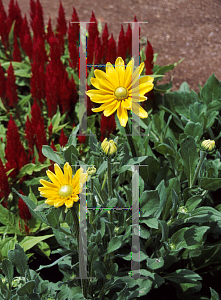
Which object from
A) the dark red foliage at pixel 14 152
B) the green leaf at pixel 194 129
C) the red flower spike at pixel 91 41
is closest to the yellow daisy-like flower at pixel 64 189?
the dark red foliage at pixel 14 152

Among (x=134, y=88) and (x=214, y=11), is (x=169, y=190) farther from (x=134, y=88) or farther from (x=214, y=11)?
(x=214, y=11)

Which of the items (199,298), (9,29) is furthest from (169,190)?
(9,29)

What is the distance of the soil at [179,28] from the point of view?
2578mm

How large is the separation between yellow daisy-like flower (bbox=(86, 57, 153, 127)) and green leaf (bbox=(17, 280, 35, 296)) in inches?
27.0

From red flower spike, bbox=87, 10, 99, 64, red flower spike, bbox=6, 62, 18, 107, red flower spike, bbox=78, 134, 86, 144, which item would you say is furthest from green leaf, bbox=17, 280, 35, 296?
red flower spike, bbox=87, 10, 99, 64

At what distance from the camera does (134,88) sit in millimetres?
947

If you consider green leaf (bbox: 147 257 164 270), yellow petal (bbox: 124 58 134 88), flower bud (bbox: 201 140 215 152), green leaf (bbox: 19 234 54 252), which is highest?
yellow petal (bbox: 124 58 134 88)

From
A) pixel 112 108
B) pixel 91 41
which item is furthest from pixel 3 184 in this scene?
pixel 91 41

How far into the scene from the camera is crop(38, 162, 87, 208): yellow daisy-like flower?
0.87 metres

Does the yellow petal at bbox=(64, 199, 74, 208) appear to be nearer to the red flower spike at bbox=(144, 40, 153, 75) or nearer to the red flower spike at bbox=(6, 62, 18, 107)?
the red flower spike at bbox=(6, 62, 18, 107)

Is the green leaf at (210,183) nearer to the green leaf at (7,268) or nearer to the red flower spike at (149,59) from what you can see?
the green leaf at (7,268)

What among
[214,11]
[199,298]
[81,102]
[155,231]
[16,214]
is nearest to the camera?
[155,231]

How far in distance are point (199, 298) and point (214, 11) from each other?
2275 millimetres

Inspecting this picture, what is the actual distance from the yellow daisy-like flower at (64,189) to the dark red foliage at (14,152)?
88cm
